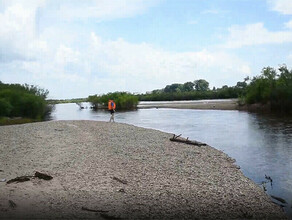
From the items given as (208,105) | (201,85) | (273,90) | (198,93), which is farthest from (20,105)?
(201,85)

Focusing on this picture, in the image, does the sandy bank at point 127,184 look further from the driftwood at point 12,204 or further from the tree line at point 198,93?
the tree line at point 198,93

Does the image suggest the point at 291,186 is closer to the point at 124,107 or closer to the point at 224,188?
the point at 224,188

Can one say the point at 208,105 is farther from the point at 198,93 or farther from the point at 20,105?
the point at 198,93

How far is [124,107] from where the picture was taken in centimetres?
9644

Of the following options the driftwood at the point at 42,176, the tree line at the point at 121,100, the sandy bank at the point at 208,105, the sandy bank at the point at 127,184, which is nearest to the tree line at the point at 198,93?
the sandy bank at the point at 208,105

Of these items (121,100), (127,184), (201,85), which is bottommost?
(127,184)

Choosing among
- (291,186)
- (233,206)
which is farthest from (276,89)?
(233,206)

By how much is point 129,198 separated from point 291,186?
6.52 metres

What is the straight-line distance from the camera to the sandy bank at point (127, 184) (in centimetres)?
912

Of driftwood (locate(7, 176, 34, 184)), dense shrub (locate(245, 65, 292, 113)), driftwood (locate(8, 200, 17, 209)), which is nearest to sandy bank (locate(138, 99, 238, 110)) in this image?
dense shrub (locate(245, 65, 292, 113))

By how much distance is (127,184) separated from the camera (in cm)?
1163

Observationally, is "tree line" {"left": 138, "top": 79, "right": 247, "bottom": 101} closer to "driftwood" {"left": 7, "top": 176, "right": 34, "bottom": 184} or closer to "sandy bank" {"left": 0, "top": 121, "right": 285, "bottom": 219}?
"sandy bank" {"left": 0, "top": 121, "right": 285, "bottom": 219}

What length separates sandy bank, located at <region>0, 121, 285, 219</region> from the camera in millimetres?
9125

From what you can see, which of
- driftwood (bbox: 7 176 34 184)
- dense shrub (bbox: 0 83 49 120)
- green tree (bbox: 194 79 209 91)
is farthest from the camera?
A: green tree (bbox: 194 79 209 91)
